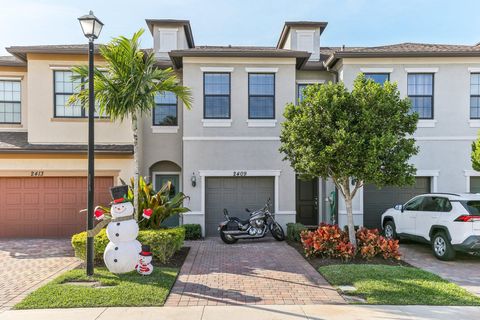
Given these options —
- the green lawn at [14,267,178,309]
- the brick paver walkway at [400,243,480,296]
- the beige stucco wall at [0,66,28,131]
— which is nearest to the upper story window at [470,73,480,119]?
the brick paver walkway at [400,243,480,296]

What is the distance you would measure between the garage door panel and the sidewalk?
712 cm

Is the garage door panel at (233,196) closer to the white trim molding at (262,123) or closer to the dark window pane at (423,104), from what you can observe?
the white trim molding at (262,123)

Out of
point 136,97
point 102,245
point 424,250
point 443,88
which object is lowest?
point 424,250

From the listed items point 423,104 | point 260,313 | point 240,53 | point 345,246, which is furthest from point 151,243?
point 423,104

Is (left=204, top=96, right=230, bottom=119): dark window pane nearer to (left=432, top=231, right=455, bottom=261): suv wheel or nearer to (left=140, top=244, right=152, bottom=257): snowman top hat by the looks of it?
(left=140, top=244, right=152, bottom=257): snowman top hat

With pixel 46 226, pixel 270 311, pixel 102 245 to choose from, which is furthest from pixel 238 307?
pixel 46 226

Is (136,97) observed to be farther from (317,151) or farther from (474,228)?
(474,228)

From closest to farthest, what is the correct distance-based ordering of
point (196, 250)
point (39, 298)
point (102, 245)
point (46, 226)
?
point (39, 298), point (102, 245), point (196, 250), point (46, 226)

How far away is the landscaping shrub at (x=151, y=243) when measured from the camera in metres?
8.25

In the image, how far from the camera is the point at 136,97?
8.87 m

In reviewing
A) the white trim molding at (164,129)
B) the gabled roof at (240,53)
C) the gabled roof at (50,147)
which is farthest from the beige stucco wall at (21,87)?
the gabled roof at (240,53)

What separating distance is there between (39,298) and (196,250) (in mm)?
4823

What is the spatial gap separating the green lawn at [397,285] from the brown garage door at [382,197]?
17.6 feet

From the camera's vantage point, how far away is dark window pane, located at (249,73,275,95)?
12.7 meters
